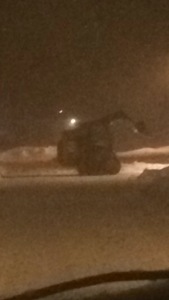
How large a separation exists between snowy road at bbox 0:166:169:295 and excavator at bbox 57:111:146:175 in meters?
0.02

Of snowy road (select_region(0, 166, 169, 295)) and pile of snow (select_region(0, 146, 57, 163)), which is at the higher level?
pile of snow (select_region(0, 146, 57, 163))

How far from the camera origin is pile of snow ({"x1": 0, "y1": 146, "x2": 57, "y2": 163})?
714mm

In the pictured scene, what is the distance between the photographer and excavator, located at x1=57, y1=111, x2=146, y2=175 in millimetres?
723

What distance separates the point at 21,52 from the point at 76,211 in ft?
0.61

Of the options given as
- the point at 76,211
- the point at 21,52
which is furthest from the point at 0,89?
the point at 76,211

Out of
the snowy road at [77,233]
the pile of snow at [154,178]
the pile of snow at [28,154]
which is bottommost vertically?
the snowy road at [77,233]

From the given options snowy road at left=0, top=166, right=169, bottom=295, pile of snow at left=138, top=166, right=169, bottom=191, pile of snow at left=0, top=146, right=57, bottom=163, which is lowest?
snowy road at left=0, top=166, right=169, bottom=295

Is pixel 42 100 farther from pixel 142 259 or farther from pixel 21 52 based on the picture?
pixel 142 259

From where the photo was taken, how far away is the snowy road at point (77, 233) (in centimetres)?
77

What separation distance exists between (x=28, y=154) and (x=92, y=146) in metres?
0.07

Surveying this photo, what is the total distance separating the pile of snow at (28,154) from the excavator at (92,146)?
0.01m

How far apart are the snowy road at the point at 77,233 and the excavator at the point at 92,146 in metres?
0.02

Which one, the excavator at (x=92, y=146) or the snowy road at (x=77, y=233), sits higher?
the excavator at (x=92, y=146)

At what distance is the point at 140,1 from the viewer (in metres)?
0.73
